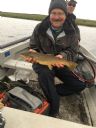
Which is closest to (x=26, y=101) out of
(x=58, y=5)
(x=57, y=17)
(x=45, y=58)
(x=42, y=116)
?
(x=45, y=58)

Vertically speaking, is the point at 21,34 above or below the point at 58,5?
below

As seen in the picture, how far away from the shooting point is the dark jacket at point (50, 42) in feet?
15.7

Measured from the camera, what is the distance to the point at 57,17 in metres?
4.68

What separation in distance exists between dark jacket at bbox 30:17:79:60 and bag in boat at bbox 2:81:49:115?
784mm

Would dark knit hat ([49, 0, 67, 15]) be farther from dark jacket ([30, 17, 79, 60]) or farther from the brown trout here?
the brown trout

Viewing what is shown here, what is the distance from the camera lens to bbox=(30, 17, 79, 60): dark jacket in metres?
4.79

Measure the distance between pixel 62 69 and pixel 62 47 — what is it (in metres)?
0.32

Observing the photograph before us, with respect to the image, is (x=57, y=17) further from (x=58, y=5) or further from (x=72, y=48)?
(x=72, y=48)

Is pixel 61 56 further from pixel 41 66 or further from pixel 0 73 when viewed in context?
pixel 0 73

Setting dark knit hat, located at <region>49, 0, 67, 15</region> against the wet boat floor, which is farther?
dark knit hat, located at <region>49, 0, 67, 15</region>

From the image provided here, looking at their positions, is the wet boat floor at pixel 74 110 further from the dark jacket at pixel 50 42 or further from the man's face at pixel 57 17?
the man's face at pixel 57 17

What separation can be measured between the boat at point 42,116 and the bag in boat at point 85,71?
8 cm

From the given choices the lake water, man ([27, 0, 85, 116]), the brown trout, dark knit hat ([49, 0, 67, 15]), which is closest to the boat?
man ([27, 0, 85, 116])

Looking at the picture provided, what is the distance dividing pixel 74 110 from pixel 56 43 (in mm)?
991
